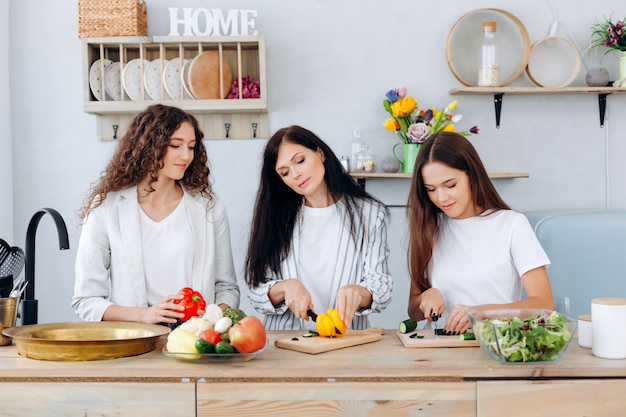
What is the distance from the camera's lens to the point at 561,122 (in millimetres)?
3764

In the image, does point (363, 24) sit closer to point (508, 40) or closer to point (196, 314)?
point (508, 40)

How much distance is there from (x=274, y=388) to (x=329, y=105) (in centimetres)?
225

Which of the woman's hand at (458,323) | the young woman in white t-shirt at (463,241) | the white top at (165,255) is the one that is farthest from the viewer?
the white top at (165,255)

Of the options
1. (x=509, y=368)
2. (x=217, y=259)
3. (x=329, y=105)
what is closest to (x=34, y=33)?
(x=329, y=105)

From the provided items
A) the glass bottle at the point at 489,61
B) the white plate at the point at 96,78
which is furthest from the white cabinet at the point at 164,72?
the glass bottle at the point at 489,61

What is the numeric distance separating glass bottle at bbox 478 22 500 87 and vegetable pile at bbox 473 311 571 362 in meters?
2.07

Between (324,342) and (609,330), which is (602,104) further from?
(324,342)

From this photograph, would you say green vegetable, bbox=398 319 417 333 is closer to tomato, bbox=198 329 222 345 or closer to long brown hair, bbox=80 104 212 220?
tomato, bbox=198 329 222 345

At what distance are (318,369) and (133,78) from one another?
7.37 feet

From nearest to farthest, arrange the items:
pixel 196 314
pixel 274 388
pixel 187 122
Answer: pixel 274 388
pixel 196 314
pixel 187 122

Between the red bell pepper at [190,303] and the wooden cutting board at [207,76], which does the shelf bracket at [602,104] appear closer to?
the wooden cutting board at [207,76]

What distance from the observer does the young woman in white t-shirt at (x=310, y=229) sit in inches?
95.0

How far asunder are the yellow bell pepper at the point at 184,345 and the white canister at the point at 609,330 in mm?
968

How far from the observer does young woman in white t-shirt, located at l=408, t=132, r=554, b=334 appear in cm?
228
